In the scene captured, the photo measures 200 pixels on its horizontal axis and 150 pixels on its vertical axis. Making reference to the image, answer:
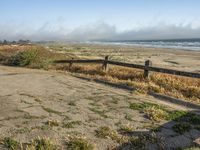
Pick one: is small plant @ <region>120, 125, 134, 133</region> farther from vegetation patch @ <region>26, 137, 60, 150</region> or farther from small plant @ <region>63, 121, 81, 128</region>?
vegetation patch @ <region>26, 137, 60, 150</region>

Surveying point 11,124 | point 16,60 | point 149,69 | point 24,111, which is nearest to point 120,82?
point 149,69

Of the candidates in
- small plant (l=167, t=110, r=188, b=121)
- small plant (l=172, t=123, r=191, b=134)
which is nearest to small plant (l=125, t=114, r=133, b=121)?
small plant (l=167, t=110, r=188, b=121)

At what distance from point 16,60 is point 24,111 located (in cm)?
1539

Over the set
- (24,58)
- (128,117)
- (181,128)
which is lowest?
(181,128)

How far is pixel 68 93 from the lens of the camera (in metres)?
12.9

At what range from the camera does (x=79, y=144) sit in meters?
7.73

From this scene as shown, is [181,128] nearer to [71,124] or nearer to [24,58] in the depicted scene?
[71,124]

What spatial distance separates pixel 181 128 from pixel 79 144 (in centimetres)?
292

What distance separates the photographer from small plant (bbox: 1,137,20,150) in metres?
7.48

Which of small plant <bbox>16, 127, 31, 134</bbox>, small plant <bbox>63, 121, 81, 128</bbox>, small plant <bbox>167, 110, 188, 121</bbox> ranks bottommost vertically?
small plant <bbox>167, 110, 188, 121</bbox>

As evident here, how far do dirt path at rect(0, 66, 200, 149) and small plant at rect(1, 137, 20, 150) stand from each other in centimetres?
19

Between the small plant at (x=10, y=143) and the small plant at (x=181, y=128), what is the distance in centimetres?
397

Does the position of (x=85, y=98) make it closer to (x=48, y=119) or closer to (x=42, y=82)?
(x=48, y=119)

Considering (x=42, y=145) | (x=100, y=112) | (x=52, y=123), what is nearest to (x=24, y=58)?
(x=100, y=112)
